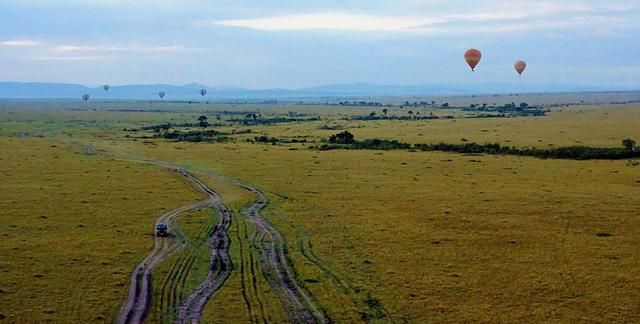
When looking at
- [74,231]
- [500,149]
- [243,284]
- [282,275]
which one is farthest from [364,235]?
[500,149]

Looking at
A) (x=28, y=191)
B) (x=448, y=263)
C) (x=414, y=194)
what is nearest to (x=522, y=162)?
(x=414, y=194)

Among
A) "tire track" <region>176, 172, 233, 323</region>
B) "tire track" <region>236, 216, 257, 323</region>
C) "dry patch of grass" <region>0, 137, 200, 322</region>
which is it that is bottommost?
"tire track" <region>236, 216, 257, 323</region>

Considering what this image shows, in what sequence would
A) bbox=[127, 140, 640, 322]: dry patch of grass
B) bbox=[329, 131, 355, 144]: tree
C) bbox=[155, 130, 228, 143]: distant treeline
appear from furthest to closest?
1. bbox=[155, 130, 228, 143]: distant treeline
2. bbox=[329, 131, 355, 144]: tree
3. bbox=[127, 140, 640, 322]: dry patch of grass

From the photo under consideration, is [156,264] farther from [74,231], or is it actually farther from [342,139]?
[342,139]

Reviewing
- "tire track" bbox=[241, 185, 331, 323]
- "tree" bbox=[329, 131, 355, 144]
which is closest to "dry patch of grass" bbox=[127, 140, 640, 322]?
"tire track" bbox=[241, 185, 331, 323]

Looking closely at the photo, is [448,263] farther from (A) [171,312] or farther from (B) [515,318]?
(A) [171,312]

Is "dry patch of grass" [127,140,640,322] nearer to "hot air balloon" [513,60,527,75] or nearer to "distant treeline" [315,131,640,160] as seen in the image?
"distant treeline" [315,131,640,160]

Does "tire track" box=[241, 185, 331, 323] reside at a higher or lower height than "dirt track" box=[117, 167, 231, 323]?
lower
